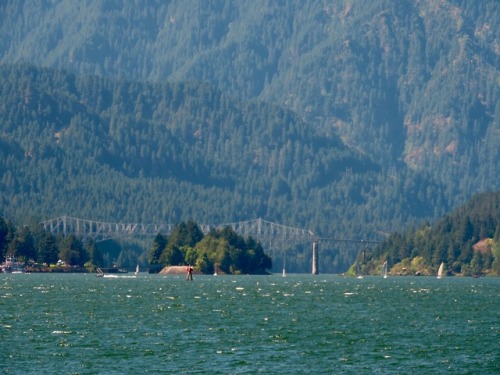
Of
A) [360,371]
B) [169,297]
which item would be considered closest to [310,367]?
[360,371]

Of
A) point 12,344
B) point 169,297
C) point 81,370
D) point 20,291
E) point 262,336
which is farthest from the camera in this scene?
point 20,291

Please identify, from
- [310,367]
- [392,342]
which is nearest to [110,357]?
[310,367]

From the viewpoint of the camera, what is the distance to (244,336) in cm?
11425

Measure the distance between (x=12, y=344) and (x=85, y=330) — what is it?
11354 mm

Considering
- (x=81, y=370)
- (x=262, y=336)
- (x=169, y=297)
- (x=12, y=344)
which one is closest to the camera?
(x=81, y=370)

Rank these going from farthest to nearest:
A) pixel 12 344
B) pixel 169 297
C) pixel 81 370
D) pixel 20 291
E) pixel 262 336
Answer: pixel 20 291 → pixel 169 297 → pixel 262 336 → pixel 12 344 → pixel 81 370

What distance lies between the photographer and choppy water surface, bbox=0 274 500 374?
319ft

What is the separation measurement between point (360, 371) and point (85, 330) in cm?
2750

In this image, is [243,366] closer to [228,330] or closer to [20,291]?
[228,330]

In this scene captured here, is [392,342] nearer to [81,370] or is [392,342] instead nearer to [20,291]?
[81,370]

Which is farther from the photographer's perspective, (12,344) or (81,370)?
(12,344)

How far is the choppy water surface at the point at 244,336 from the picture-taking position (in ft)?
319

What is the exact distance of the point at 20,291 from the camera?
186m

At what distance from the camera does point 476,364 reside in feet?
325
